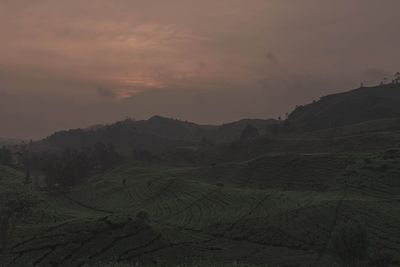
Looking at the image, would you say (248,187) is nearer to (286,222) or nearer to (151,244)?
(286,222)

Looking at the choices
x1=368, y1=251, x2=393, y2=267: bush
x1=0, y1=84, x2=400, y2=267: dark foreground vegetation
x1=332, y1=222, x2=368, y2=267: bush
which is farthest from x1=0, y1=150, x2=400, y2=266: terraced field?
x1=332, y1=222, x2=368, y2=267: bush

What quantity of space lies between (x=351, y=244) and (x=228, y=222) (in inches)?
2037

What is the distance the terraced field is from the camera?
108 m

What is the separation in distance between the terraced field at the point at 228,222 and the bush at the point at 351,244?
775 cm

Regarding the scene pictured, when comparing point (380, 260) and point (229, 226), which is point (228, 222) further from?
point (380, 260)

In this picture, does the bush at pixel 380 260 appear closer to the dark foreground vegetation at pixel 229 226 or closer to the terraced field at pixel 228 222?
the dark foreground vegetation at pixel 229 226

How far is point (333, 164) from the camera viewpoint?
19488 cm

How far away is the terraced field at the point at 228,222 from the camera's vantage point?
10800 centimetres

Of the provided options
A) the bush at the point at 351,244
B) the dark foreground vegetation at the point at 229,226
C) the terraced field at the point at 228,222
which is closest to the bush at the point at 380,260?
the dark foreground vegetation at the point at 229,226

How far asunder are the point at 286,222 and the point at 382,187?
160ft

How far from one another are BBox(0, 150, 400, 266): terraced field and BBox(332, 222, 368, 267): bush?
7.75 m

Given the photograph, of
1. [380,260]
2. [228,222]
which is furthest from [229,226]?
[380,260]

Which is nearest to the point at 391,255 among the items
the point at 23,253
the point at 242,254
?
the point at 242,254

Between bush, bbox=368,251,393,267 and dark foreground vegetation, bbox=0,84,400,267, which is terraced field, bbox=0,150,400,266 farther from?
bush, bbox=368,251,393,267
